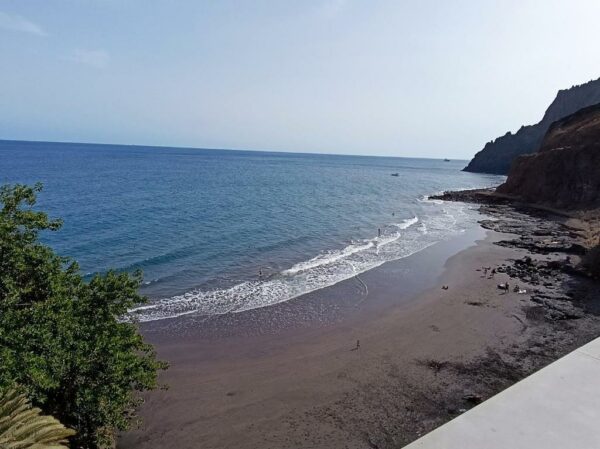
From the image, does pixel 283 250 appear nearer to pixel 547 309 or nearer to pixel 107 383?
pixel 547 309

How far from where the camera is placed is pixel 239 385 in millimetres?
15953

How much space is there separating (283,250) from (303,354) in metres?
17.7

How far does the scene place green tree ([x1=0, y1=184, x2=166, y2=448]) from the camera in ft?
30.8

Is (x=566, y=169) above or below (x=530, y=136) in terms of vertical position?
below

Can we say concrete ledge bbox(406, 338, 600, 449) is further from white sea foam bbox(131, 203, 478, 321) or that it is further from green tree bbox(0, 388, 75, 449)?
white sea foam bbox(131, 203, 478, 321)

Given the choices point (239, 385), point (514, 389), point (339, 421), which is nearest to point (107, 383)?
point (239, 385)

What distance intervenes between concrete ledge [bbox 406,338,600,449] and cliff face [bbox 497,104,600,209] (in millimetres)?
52076

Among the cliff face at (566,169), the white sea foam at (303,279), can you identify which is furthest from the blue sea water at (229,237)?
the cliff face at (566,169)

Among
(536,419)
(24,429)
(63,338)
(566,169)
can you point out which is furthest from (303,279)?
(566,169)

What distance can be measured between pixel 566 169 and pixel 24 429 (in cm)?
6771

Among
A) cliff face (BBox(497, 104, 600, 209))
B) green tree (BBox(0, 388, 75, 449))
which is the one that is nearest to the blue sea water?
cliff face (BBox(497, 104, 600, 209))

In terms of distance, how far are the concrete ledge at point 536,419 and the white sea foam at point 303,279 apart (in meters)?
16.2

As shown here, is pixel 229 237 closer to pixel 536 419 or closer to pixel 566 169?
pixel 536 419

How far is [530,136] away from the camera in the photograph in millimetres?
131500
